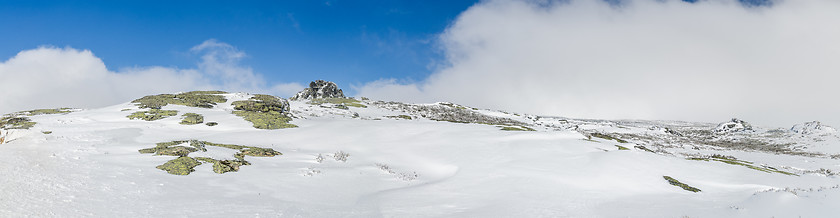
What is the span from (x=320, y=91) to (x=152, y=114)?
192ft

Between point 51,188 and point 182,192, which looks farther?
point 182,192

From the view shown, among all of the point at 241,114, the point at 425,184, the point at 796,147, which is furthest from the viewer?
the point at 796,147

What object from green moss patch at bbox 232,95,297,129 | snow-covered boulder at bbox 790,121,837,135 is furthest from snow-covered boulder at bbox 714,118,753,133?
green moss patch at bbox 232,95,297,129

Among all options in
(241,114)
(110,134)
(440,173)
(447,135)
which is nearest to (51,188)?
(440,173)

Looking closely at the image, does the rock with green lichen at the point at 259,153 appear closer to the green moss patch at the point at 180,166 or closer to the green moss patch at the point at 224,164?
the green moss patch at the point at 224,164

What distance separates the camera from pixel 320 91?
89.6m

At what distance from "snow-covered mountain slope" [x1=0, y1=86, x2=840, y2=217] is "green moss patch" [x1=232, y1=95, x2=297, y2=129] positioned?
2593 millimetres

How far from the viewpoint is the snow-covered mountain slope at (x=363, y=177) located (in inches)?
420

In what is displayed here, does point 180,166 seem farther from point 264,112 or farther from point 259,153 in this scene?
point 264,112

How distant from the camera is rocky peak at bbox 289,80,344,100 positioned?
291 feet

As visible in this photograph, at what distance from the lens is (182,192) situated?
11469 mm

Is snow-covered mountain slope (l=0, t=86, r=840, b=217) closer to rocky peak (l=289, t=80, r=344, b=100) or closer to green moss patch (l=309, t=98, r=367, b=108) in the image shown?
green moss patch (l=309, t=98, r=367, b=108)

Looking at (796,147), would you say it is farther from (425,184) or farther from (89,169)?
(89,169)

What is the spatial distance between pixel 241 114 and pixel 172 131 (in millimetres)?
8626
